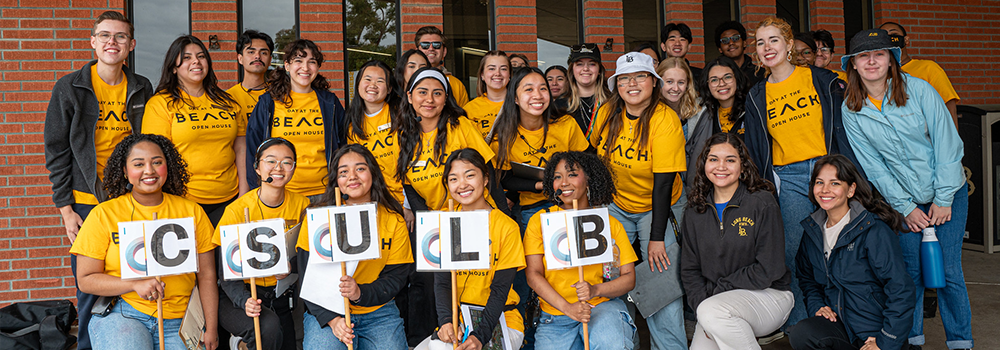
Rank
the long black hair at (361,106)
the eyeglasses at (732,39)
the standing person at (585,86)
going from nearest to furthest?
the long black hair at (361,106) → the standing person at (585,86) → the eyeglasses at (732,39)

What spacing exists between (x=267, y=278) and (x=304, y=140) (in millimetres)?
930

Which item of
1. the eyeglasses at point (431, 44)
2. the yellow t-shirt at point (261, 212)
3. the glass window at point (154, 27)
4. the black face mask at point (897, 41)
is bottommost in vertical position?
the yellow t-shirt at point (261, 212)

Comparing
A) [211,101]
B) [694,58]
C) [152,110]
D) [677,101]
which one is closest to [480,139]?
[677,101]

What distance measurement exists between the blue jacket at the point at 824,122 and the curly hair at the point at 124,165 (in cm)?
335

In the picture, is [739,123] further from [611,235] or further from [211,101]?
[211,101]

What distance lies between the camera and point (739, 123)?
13.3 feet

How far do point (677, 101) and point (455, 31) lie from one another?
259 centimetres

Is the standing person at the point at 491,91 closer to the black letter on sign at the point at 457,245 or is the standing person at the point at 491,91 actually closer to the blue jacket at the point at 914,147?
the black letter on sign at the point at 457,245

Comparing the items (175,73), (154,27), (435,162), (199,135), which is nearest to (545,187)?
(435,162)

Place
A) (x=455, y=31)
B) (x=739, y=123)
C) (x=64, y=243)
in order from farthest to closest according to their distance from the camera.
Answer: (x=455, y=31), (x=64, y=243), (x=739, y=123)

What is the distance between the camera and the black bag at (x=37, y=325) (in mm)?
4016

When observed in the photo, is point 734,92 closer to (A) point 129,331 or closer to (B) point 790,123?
(B) point 790,123

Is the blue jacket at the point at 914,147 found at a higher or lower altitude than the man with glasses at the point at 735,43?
lower

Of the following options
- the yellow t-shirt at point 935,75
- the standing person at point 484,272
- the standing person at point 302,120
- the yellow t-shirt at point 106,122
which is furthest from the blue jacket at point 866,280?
the yellow t-shirt at point 106,122
